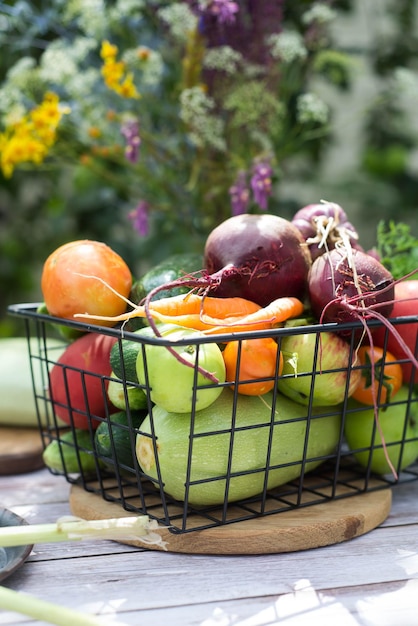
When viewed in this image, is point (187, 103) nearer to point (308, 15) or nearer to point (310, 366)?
point (308, 15)

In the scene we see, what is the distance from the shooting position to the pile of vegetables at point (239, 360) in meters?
0.78

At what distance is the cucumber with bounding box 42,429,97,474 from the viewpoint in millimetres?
962

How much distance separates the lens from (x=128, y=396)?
0.84 meters

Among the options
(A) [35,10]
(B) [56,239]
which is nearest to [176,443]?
(A) [35,10]

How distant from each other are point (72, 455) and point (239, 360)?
33 centimetres

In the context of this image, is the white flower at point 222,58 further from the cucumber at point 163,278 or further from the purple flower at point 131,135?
the cucumber at point 163,278

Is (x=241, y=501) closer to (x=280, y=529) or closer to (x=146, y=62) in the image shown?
(x=280, y=529)

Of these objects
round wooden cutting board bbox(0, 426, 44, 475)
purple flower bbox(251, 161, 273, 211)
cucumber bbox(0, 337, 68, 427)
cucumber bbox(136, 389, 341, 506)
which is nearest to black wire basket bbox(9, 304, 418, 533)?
cucumber bbox(136, 389, 341, 506)

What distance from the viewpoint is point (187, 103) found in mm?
1453

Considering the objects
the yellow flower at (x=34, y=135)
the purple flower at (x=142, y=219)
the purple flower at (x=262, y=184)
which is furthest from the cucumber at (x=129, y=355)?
the yellow flower at (x=34, y=135)

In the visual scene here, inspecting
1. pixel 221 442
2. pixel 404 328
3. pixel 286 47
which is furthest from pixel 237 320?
pixel 286 47

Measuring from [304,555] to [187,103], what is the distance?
956 millimetres

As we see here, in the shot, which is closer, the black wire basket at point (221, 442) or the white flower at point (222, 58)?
the black wire basket at point (221, 442)

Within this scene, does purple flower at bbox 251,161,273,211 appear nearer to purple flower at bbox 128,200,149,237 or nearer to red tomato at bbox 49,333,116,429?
purple flower at bbox 128,200,149,237
